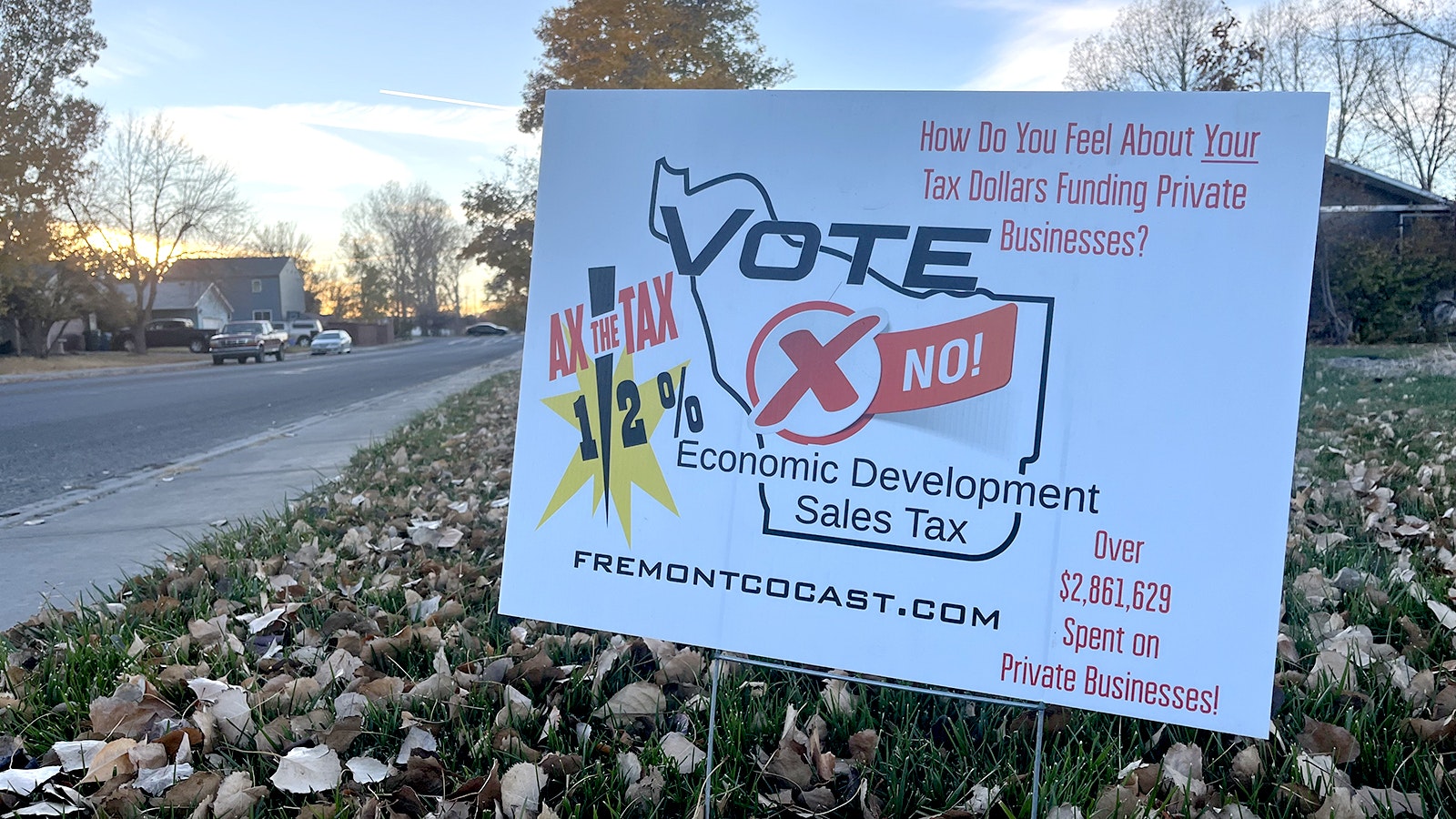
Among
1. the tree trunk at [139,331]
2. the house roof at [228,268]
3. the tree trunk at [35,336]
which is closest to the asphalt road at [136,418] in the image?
the tree trunk at [35,336]

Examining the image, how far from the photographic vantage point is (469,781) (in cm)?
218

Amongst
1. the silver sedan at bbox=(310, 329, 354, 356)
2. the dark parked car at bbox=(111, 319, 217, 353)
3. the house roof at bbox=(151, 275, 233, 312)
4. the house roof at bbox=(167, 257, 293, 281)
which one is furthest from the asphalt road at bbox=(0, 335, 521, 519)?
the house roof at bbox=(167, 257, 293, 281)

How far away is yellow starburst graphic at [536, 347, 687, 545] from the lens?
2119 mm

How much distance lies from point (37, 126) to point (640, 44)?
24935mm

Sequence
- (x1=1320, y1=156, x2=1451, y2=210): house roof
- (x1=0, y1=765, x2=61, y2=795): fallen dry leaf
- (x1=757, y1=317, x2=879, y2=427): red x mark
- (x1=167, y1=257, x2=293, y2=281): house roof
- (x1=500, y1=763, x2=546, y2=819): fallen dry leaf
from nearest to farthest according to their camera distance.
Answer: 1. (x1=757, y1=317, x2=879, y2=427): red x mark
2. (x1=500, y1=763, x2=546, y2=819): fallen dry leaf
3. (x1=0, y1=765, x2=61, y2=795): fallen dry leaf
4. (x1=1320, y1=156, x2=1451, y2=210): house roof
5. (x1=167, y1=257, x2=293, y2=281): house roof

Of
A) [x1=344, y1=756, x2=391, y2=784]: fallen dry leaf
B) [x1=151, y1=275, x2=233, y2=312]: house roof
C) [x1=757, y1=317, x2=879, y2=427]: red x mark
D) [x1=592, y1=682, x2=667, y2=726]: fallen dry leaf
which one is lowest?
[x1=344, y1=756, x2=391, y2=784]: fallen dry leaf

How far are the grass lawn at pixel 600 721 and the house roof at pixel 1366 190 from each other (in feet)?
68.7

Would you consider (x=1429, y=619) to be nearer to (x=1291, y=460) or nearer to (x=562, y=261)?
(x=1291, y=460)

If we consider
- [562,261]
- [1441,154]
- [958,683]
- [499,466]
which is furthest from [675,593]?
[1441,154]

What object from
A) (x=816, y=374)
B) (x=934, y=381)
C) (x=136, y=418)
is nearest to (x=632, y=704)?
(x=816, y=374)

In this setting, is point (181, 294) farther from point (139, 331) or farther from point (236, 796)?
point (236, 796)

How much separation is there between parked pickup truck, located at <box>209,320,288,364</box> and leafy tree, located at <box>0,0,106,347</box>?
544 centimetres

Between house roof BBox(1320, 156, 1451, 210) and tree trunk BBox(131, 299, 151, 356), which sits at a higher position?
house roof BBox(1320, 156, 1451, 210)

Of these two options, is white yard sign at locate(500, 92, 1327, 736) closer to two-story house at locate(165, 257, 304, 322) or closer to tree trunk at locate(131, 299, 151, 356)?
tree trunk at locate(131, 299, 151, 356)
